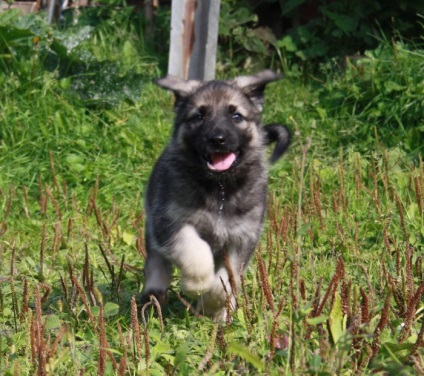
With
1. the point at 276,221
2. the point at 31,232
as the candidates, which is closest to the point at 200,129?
the point at 276,221

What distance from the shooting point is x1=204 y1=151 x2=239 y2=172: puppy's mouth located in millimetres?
4001

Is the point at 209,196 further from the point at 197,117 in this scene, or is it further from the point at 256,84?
the point at 256,84

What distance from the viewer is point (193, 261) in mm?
3770

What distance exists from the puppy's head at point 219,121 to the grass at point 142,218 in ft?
1.28

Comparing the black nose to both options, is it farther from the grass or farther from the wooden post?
the wooden post

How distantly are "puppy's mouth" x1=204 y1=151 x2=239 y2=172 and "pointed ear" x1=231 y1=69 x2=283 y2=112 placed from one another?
1.49 ft

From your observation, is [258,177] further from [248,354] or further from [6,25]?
[6,25]

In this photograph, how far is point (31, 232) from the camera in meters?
5.36

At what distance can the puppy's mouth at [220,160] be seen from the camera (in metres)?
4.00

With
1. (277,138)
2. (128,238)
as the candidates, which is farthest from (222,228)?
(128,238)

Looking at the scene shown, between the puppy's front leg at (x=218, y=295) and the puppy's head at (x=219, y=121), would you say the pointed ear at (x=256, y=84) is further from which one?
the puppy's front leg at (x=218, y=295)

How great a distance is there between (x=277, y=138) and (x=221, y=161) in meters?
0.42

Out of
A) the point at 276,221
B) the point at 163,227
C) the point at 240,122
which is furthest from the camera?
the point at 276,221

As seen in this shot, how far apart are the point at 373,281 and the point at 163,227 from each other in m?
1.10
